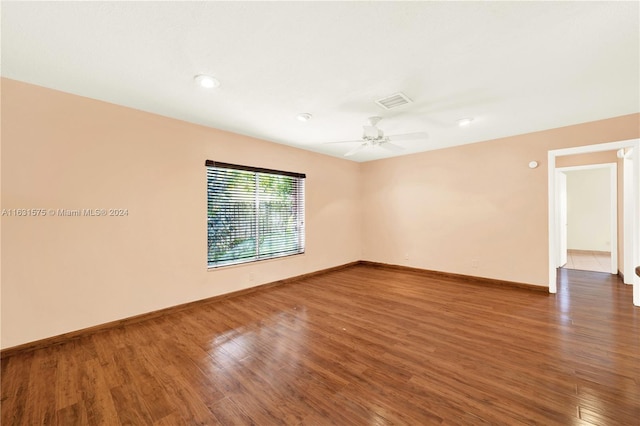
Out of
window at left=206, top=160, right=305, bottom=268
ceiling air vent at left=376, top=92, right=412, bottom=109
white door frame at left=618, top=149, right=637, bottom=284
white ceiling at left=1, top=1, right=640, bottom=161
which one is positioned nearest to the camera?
white ceiling at left=1, top=1, right=640, bottom=161

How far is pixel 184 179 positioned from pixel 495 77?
12.6 feet

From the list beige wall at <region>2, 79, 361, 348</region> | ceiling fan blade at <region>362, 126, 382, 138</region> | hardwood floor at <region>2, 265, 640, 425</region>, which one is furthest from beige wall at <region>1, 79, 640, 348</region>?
ceiling fan blade at <region>362, 126, 382, 138</region>

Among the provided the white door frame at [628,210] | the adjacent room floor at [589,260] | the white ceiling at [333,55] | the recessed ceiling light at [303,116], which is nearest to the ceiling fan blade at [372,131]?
the white ceiling at [333,55]

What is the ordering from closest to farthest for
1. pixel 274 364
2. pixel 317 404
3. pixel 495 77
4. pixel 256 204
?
pixel 317 404 → pixel 274 364 → pixel 495 77 → pixel 256 204

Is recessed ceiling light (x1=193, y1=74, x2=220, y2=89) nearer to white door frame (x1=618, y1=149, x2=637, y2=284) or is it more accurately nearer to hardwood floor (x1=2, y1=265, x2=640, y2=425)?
hardwood floor (x1=2, y1=265, x2=640, y2=425)

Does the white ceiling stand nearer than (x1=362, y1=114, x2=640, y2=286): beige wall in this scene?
Yes

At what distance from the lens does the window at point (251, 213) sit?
3.70 m

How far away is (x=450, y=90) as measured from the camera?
254cm

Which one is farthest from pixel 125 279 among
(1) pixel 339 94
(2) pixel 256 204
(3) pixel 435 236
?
(3) pixel 435 236

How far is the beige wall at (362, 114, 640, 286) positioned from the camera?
3865mm

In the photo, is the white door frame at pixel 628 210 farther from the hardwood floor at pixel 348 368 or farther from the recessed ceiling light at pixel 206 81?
the recessed ceiling light at pixel 206 81

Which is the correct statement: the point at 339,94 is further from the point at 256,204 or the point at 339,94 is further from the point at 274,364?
the point at 274,364

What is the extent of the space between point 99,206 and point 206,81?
1.90 metres

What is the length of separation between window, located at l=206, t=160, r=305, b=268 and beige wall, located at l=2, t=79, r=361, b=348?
17cm
